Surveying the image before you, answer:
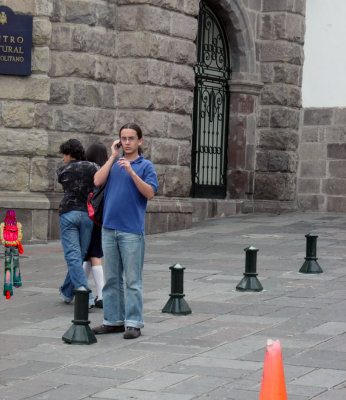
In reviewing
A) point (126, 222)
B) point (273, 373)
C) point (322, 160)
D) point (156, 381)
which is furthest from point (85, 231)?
point (322, 160)

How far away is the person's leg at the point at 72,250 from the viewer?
8.81m

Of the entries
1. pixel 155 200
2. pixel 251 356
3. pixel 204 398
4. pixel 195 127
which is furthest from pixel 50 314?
pixel 195 127

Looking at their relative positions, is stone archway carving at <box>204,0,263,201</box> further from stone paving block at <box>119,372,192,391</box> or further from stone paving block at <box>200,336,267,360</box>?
stone paving block at <box>119,372,192,391</box>

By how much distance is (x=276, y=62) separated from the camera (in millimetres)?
19016

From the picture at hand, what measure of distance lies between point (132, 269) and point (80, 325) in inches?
25.0

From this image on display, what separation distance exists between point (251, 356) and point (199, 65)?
1176 centimetres

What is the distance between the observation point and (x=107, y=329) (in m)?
7.64

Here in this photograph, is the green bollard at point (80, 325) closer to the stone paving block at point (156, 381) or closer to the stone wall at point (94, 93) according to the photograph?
the stone paving block at point (156, 381)

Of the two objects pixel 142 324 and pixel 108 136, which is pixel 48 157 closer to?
pixel 108 136

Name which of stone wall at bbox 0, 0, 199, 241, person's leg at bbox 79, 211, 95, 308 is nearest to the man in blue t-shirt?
person's leg at bbox 79, 211, 95, 308

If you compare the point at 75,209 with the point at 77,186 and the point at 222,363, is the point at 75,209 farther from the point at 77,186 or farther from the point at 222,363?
the point at 222,363

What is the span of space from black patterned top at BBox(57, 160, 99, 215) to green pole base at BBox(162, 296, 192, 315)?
4.15 feet

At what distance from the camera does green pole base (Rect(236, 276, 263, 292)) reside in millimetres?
9594

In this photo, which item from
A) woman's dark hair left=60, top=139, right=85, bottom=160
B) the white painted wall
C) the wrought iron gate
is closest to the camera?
woman's dark hair left=60, top=139, right=85, bottom=160
